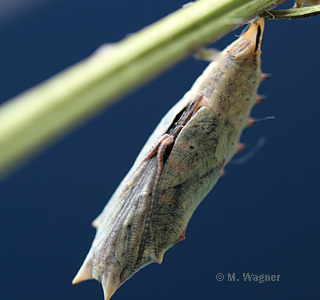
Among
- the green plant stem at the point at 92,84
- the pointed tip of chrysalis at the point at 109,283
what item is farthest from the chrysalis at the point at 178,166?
the green plant stem at the point at 92,84

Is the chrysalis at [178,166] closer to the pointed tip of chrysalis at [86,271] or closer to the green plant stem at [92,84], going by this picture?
the pointed tip of chrysalis at [86,271]

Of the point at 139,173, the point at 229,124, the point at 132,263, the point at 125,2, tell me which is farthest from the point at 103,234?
the point at 125,2

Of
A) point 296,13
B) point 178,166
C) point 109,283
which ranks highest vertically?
point 296,13

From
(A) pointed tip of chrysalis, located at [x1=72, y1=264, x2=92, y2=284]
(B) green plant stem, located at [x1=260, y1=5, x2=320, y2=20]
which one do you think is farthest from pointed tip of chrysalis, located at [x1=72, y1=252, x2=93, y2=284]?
(B) green plant stem, located at [x1=260, y1=5, x2=320, y2=20]

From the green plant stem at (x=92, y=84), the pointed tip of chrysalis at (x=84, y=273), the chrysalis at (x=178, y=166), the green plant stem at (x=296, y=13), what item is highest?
the green plant stem at (x=92, y=84)

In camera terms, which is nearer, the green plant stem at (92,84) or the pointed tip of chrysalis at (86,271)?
the green plant stem at (92,84)

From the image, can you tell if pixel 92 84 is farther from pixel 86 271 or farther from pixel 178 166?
pixel 86 271

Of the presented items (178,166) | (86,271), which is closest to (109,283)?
(86,271)

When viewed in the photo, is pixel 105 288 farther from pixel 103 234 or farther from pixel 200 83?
pixel 200 83
